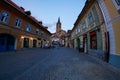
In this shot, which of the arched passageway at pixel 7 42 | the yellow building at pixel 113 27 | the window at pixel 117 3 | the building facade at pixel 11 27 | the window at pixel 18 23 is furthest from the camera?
the window at pixel 18 23

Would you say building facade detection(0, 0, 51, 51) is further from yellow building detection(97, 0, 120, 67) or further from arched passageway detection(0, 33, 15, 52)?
yellow building detection(97, 0, 120, 67)

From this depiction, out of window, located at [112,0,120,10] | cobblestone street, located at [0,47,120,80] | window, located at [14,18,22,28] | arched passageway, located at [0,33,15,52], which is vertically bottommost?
cobblestone street, located at [0,47,120,80]

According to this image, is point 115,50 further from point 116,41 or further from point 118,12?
point 118,12

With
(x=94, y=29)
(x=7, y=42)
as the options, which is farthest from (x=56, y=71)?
(x=7, y=42)

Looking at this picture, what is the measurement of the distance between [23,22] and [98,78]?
16.4 metres

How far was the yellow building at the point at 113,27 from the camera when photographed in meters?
6.43

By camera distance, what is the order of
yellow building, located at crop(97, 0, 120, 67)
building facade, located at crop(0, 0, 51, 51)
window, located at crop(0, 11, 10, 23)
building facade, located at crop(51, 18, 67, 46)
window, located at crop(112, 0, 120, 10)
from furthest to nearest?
building facade, located at crop(51, 18, 67, 46) → building facade, located at crop(0, 0, 51, 51) → window, located at crop(0, 11, 10, 23) → yellow building, located at crop(97, 0, 120, 67) → window, located at crop(112, 0, 120, 10)

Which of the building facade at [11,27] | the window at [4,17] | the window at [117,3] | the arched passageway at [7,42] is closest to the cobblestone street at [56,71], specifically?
the window at [117,3]

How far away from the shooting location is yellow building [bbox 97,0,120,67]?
6434mm

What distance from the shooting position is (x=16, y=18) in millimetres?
15289

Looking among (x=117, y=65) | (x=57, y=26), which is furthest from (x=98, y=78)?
(x=57, y=26)

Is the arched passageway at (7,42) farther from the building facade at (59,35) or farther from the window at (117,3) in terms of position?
the building facade at (59,35)

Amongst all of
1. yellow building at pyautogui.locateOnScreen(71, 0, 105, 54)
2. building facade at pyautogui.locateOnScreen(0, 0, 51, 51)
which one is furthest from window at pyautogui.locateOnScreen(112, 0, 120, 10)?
building facade at pyautogui.locateOnScreen(0, 0, 51, 51)

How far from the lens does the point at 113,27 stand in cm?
708
